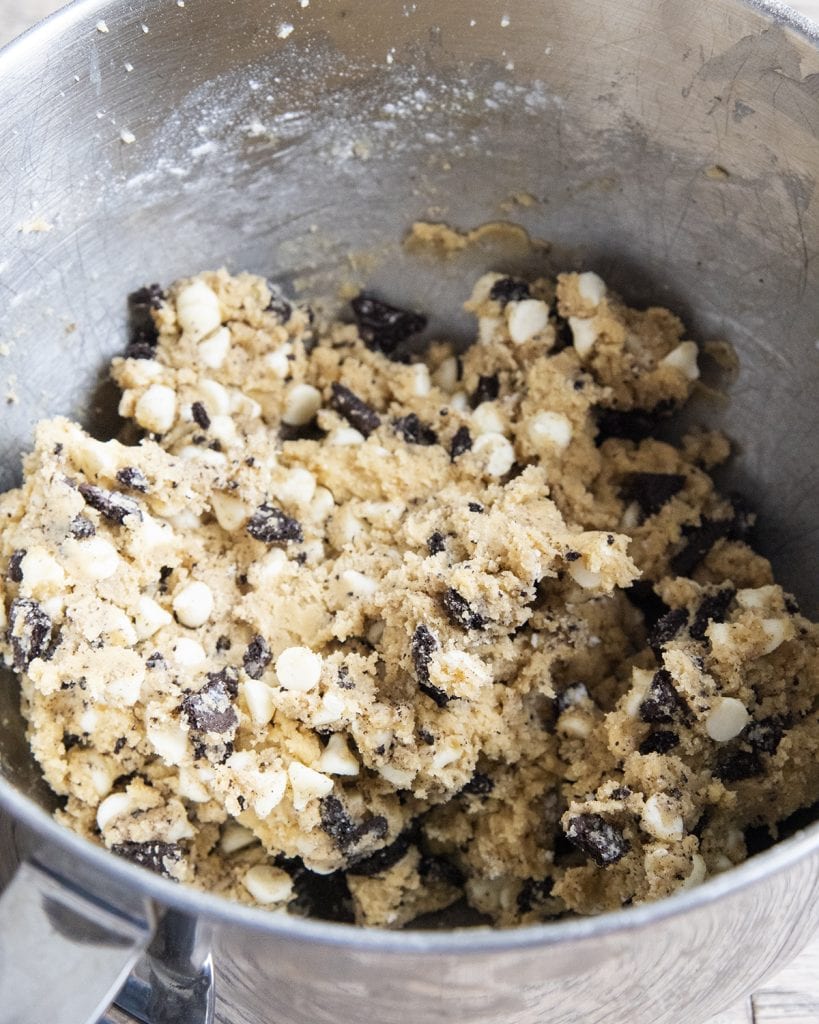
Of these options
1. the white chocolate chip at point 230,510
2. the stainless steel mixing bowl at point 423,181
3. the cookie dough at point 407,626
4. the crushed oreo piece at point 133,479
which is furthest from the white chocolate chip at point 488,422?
the crushed oreo piece at point 133,479

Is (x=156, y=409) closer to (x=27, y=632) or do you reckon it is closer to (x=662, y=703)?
(x=27, y=632)

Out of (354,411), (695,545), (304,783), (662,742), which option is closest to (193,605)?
(304,783)

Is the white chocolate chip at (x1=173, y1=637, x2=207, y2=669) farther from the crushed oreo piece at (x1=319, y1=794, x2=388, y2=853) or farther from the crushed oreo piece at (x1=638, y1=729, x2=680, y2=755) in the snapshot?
the crushed oreo piece at (x1=638, y1=729, x2=680, y2=755)

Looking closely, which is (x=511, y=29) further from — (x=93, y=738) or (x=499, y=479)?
(x=93, y=738)

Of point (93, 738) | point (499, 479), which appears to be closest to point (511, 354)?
point (499, 479)

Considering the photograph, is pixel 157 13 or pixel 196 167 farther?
pixel 196 167
